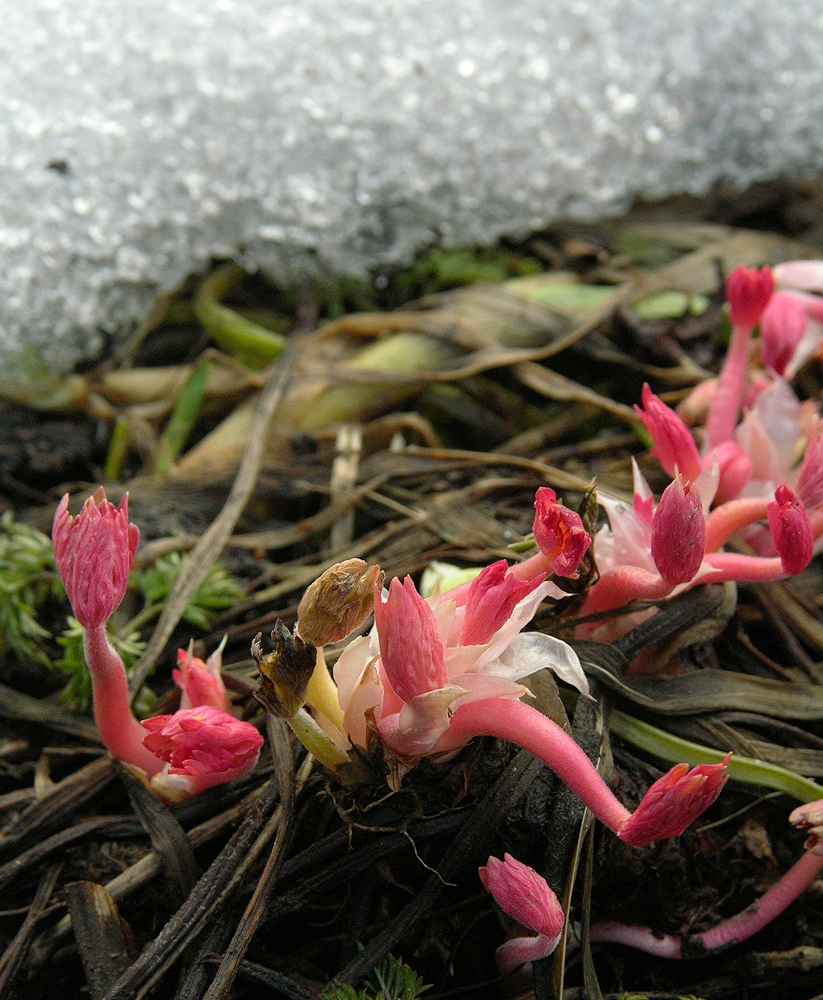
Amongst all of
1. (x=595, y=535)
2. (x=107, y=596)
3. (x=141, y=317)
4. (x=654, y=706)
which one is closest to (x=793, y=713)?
(x=654, y=706)

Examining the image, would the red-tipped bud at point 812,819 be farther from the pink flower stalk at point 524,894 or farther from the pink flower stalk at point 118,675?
the pink flower stalk at point 118,675

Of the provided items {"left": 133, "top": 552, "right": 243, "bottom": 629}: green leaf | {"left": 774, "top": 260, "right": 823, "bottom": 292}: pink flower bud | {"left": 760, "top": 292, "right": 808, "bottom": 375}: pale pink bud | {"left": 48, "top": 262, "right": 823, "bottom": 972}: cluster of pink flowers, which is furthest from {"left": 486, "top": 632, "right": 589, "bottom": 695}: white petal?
{"left": 774, "top": 260, "right": 823, "bottom": 292}: pink flower bud

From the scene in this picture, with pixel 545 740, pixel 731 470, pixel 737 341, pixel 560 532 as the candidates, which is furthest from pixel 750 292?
pixel 545 740

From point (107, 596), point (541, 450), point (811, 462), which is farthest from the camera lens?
point (541, 450)

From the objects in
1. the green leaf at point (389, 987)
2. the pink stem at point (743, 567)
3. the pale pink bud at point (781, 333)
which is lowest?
the green leaf at point (389, 987)

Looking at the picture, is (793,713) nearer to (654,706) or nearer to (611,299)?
(654,706)

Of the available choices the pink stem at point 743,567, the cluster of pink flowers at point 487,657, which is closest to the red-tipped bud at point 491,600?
the cluster of pink flowers at point 487,657
